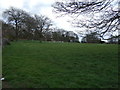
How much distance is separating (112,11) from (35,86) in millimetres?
6781

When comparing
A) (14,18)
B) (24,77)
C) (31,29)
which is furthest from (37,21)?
(24,77)

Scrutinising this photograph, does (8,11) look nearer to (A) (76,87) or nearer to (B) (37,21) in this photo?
(B) (37,21)

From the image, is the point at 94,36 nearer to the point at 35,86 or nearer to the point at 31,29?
the point at 35,86

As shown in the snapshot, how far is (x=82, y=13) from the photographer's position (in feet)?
37.6

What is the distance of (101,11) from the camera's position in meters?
11.0

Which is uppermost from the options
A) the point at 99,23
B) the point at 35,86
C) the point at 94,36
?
the point at 99,23

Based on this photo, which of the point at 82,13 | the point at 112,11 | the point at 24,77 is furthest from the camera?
the point at 82,13

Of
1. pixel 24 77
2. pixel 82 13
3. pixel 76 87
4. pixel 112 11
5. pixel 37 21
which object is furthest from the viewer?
pixel 37 21

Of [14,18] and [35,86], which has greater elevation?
[14,18]

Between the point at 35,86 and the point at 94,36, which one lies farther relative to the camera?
the point at 94,36

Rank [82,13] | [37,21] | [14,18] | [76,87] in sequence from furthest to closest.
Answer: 1. [37,21]
2. [14,18]
3. [82,13]
4. [76,87]

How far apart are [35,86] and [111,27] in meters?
6.50

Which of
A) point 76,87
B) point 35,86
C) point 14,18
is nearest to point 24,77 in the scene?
point 35,86

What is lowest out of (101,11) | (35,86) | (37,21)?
(35,86)
